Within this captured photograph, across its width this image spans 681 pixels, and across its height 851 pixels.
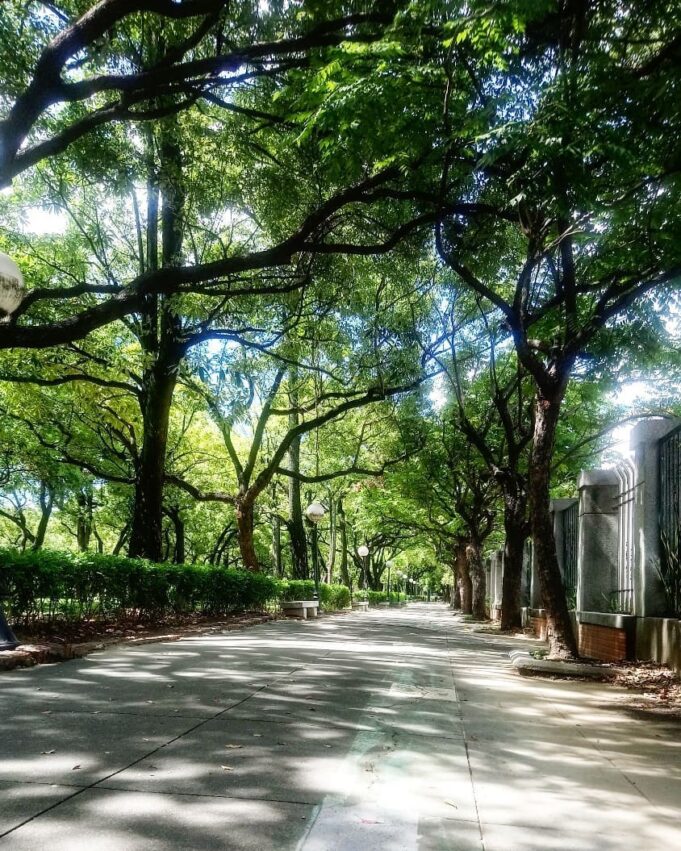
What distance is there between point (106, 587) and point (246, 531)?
1040cm

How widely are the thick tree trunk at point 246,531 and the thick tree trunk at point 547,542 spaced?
12637mm

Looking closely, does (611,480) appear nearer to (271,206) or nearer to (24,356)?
(271,206)

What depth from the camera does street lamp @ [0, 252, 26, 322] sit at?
20.3 feet

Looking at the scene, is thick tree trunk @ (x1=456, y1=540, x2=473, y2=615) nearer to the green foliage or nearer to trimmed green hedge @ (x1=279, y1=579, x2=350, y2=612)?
trimmed green hedge @ (x1=279, y1=579, x2=350, y2=612)

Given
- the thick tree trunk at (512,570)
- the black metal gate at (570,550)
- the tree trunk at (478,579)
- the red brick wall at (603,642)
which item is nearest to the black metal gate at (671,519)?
the red brick wall at (603,642)

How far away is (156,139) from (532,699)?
425 inches

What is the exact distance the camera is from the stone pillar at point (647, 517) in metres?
8.91

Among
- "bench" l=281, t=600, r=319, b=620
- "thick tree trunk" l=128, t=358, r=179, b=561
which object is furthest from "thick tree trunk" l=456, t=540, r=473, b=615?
"thick tree trunk" l=128, t=358, r=179, b=561

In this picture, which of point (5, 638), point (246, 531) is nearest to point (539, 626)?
point (246, 531)

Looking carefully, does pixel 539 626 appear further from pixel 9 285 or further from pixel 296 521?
pixel 9 285

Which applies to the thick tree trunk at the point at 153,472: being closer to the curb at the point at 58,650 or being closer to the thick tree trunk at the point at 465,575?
the curb at the point at 58,650

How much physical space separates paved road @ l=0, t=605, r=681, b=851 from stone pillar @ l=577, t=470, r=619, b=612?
151 inches

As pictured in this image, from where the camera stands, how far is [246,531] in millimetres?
21422

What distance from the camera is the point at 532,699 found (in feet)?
22.3
